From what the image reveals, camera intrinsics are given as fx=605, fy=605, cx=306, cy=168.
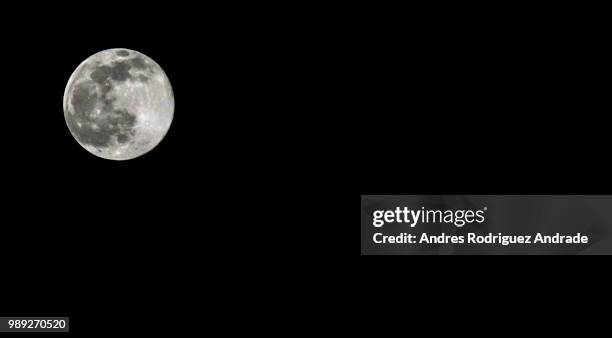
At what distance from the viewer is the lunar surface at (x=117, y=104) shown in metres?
6.93

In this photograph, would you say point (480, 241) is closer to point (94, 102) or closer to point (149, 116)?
point (149, 116)

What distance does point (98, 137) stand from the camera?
705 cm

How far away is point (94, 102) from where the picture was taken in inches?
272

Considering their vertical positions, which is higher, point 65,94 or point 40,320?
point 65,94

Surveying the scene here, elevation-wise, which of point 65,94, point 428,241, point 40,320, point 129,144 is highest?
point 65,94

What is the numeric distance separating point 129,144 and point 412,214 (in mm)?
3447

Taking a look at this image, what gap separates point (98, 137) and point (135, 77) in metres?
0.82

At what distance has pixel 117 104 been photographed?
6.90 metres

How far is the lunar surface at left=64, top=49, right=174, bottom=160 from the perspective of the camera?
6926 mm

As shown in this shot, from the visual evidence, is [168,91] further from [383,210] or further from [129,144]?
[383,210]

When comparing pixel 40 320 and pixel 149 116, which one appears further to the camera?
pixel 149 116

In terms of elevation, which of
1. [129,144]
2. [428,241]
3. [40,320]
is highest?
[129,144]

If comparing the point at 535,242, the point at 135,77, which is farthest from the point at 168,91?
the point at 535,242

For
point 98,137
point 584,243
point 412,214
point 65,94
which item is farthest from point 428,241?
point 65,94
